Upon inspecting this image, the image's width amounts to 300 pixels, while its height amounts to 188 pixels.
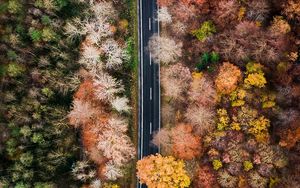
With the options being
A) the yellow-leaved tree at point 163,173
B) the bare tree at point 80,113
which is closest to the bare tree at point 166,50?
the bare tree at point 80,113

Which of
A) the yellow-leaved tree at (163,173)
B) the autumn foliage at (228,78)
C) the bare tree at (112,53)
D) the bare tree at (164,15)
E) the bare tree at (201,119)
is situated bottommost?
the yellow-leaved tree at (163,173)

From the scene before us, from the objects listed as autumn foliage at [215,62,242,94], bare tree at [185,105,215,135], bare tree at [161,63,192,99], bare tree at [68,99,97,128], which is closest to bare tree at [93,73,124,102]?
bare tree at [68,99,97,128]

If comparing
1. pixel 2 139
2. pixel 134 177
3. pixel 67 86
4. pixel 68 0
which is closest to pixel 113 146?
pixel 134 177

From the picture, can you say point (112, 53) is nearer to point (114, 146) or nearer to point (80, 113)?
point (80, 113)

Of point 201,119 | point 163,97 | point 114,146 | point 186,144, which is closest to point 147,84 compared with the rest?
point 163,97

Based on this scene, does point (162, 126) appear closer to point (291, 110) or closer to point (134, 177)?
point (134, 177)

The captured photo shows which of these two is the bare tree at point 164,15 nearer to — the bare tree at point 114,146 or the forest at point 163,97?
the forest at point 163,97
